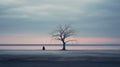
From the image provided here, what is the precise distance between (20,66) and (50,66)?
2.43 m

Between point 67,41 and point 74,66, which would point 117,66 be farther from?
point 67,41

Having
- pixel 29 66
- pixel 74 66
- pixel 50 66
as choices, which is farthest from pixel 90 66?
pixel 29 66

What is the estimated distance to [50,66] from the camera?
2566 cm

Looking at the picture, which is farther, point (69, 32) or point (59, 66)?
point (69, 32)

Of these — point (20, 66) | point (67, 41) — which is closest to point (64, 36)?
point (67, 41)

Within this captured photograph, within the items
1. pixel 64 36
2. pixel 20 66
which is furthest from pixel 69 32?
pixel 20 66

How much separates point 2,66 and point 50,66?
151 inches

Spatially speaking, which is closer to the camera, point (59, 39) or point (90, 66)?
point (90, 66)

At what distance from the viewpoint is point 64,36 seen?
62469 millimetres

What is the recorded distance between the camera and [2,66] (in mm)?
25891

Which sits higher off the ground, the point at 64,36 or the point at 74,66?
the point at 64,36

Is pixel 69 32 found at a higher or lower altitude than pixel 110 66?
higher

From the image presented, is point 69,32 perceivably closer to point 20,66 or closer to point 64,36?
point 64,36

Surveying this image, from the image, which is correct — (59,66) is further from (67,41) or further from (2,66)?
(67,41)
